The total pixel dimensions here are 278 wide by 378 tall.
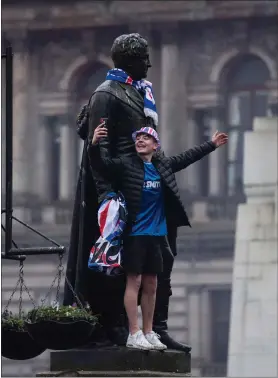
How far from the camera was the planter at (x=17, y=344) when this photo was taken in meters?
11.5

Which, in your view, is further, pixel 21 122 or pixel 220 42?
pixel 21 122

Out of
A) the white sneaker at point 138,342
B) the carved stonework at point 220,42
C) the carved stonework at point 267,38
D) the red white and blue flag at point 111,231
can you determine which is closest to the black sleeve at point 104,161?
the red white and blue flag at point 111,231

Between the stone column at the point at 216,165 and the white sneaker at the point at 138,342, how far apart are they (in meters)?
47.9

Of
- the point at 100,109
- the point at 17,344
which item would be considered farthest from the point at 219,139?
the point at 17,344

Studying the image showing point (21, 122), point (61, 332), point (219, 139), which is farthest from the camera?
point (21, 122)

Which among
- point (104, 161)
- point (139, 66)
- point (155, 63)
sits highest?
point (155, 63)

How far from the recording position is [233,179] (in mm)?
59594

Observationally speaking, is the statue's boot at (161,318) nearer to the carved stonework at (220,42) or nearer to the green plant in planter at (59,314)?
the green plant in planter at (59,314)

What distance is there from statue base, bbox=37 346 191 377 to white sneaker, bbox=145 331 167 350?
1.6 inches

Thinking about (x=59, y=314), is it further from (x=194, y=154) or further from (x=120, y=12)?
(x=120, y=12)

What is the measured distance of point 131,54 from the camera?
38.7ft

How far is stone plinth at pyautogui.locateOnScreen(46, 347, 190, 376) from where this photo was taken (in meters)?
11.2

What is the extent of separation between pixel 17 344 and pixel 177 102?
4865 centimetres

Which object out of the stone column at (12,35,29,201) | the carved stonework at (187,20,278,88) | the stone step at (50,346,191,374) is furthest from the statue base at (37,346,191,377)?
the stone column at (12,35,29,201)
